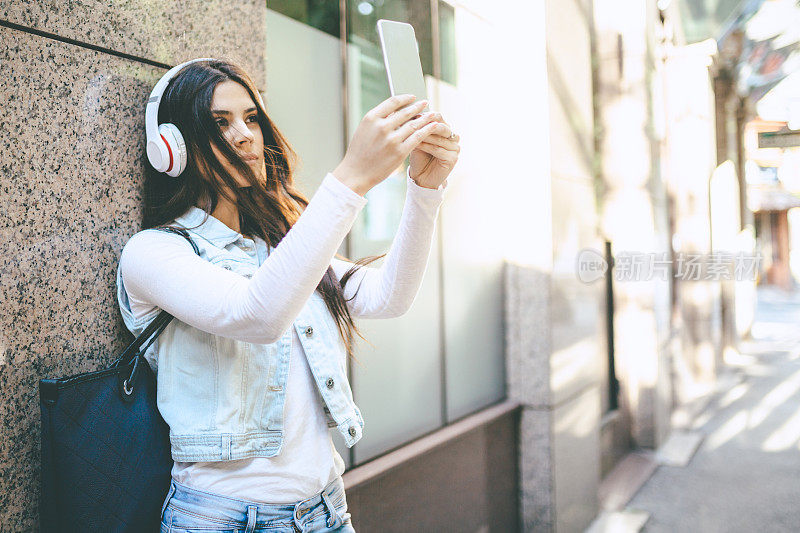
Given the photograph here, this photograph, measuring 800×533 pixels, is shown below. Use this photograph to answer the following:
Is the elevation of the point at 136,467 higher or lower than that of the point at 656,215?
lower

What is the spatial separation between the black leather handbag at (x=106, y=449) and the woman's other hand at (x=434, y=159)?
539 millimetres

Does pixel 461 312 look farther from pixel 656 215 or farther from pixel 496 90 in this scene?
pixel 656 215

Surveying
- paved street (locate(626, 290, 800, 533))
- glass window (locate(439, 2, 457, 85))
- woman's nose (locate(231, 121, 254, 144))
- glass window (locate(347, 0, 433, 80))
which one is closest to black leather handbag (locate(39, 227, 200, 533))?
woman's nose (locate(231, 121, 254, 144))

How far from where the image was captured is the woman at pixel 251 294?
1.17 m

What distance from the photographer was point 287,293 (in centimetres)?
115

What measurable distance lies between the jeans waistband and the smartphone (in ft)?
3.06

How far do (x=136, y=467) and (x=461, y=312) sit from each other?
97.1 inches

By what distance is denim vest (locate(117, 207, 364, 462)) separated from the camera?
4.59ft

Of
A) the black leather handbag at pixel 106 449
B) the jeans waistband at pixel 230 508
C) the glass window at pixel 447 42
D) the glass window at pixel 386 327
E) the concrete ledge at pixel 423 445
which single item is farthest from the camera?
the glass window at pixel 447 42

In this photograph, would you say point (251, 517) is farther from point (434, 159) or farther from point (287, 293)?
point (434, 159)

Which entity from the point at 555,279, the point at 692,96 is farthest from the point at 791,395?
the point at 555,279

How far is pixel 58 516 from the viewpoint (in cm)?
129

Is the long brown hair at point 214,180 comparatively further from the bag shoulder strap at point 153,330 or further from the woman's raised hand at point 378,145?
the woman's raised hand at point 378,145

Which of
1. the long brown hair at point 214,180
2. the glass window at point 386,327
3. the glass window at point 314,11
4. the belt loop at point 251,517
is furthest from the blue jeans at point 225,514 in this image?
the glass window at point 314,11
